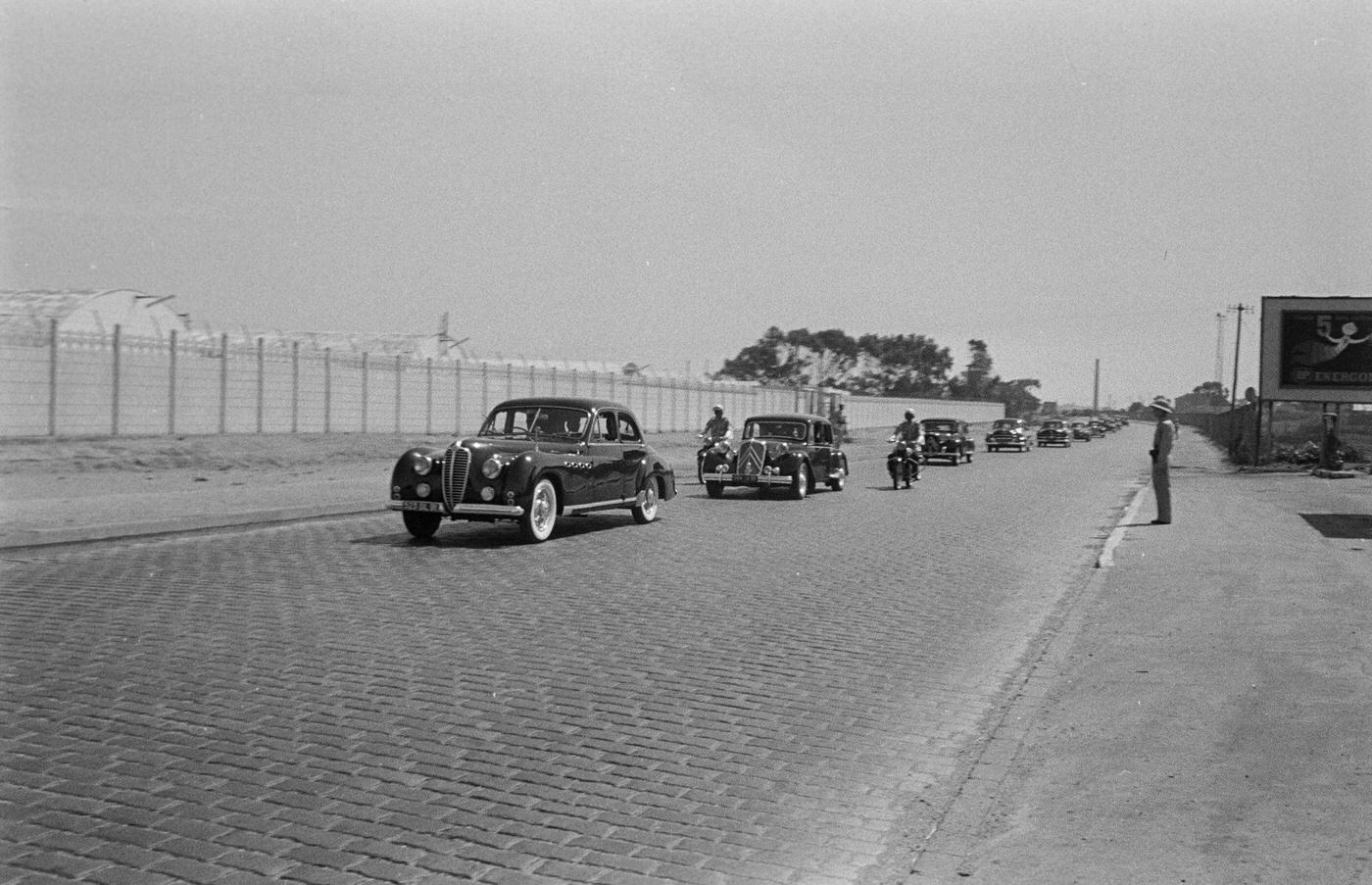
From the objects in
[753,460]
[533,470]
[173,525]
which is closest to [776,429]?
[753,460]

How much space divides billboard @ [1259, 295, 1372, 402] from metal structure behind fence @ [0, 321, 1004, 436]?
2444 centimetres

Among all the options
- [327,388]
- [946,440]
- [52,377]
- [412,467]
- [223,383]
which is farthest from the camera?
[946,440]

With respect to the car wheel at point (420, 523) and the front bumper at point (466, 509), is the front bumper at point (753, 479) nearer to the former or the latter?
the car wheel at point (420, 523)

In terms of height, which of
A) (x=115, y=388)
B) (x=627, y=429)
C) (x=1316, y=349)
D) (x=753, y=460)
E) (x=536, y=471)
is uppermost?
(x=1316, y=349)

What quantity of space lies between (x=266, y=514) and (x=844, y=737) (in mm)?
12390

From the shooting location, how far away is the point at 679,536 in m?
15.7

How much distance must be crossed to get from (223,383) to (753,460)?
1672 centimetres

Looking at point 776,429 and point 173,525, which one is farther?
point 776,429

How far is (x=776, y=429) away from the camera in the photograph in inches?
937

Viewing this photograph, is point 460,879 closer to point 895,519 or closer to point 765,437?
point 895,519

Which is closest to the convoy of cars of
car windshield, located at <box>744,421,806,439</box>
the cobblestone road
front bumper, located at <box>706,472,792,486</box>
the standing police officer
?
the cobblestone road

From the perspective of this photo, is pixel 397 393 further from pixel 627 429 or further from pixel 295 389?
pixel 627 429

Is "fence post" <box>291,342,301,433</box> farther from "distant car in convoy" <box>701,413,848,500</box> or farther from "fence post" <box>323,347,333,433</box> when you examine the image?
"distant car in convoy" <box>701,413,848,500</box>

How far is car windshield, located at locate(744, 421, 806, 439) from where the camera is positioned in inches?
929
